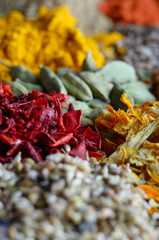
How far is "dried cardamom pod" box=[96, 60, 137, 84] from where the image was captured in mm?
1678

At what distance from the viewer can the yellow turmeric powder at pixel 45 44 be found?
1.83 m

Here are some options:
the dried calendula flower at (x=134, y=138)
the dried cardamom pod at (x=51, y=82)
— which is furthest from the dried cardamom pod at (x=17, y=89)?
the dried calendula flower at (x=134, y=138)

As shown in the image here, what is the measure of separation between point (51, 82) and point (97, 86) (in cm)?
27

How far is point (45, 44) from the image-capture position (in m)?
1.94

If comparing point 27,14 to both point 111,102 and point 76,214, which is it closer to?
point 111,102

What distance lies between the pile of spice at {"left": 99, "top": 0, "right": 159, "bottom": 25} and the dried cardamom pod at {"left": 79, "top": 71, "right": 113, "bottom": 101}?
5.38 ft

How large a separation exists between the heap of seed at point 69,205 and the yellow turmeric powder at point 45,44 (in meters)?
1.20

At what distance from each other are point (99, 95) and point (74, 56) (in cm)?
60

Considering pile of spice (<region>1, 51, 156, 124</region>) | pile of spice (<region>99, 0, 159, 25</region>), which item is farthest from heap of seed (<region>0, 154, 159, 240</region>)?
pile of spice (<region>99, 0, 159, 25</region>)

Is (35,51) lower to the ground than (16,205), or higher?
higher

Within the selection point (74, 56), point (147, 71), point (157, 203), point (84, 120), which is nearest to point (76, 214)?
point (157, 203)

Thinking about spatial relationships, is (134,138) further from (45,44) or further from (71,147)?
(45,44)

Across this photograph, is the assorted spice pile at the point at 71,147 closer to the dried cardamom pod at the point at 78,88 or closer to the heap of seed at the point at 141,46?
the dried cardamom pod at the point at 78,88

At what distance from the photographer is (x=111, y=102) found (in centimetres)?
147
